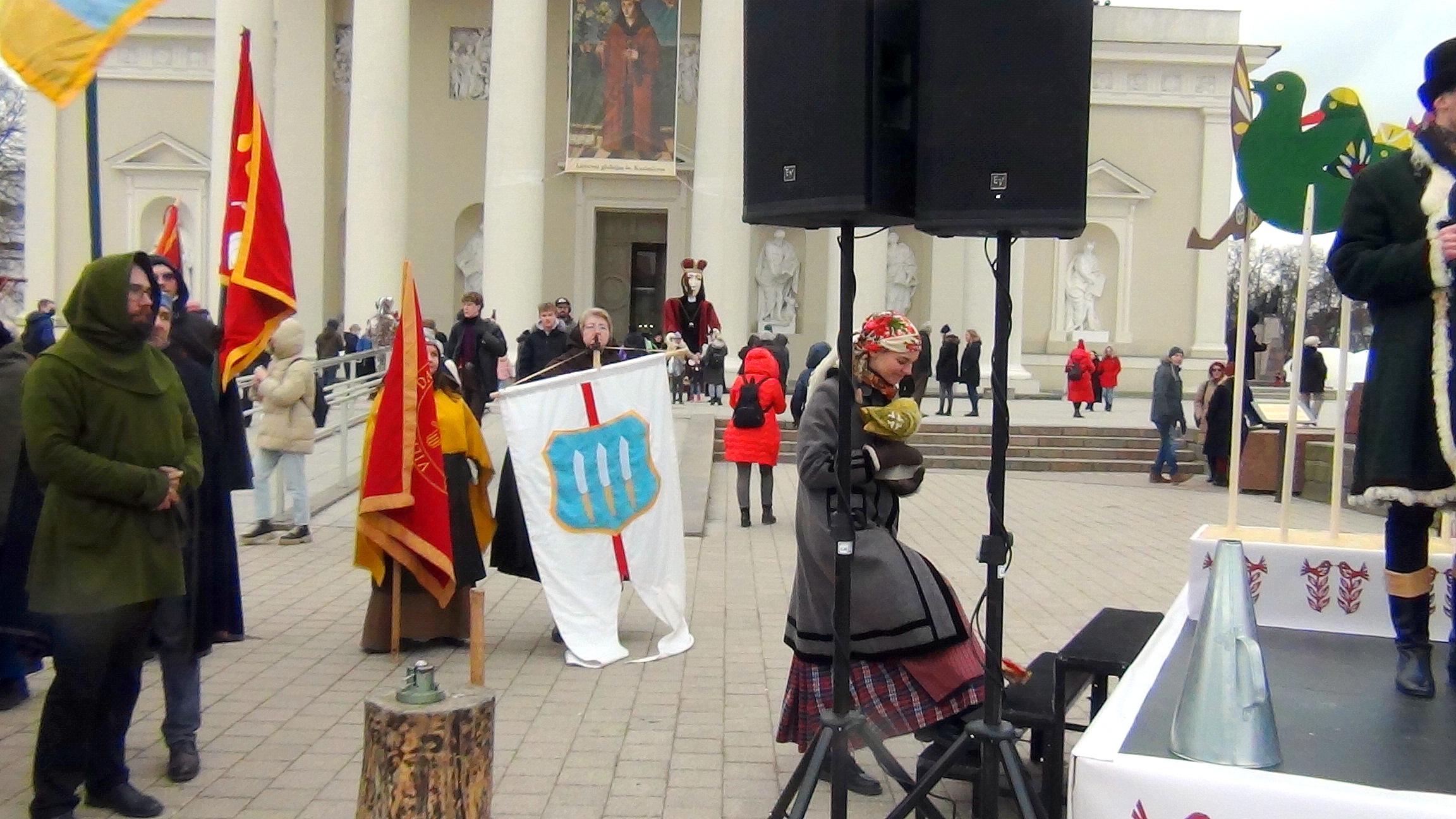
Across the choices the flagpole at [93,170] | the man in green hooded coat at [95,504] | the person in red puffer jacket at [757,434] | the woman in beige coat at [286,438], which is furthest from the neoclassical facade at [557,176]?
the man in green hooded coat at [95,504]

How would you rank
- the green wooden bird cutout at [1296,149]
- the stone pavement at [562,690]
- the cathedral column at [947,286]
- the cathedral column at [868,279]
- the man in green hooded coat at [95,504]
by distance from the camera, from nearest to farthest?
the man in green hooded coat at [95,504], the stone pavement at [562,690], the green wooden bird cutout at [1296,149], the cathedral column at [868,279], the cathedral column at [947,286]

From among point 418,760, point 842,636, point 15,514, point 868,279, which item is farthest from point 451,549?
point 868,279

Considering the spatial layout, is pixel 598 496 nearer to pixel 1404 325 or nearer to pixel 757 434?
pixel 1404 325

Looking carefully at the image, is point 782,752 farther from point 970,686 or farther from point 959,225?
point 959,225

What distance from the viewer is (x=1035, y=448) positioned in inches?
764

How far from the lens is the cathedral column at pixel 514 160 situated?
25172 mm

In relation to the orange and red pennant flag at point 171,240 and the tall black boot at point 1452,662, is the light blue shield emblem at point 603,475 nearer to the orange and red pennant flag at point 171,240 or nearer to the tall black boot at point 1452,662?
the orange and red pennant flag at point 171,240

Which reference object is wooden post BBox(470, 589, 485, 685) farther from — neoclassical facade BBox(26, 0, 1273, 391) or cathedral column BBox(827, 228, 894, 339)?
cathedral column BBox(827, 228, 894, 339)

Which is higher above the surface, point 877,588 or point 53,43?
point 53,43

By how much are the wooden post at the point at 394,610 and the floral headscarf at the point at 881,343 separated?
313cm

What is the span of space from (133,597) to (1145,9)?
33325mm

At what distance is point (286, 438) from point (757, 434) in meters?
4.42

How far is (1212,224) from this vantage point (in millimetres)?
32906

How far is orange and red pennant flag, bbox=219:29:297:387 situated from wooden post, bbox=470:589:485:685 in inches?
94.6
